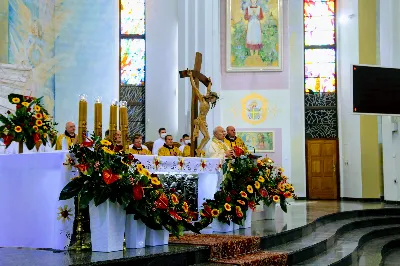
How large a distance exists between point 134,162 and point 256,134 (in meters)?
13.6

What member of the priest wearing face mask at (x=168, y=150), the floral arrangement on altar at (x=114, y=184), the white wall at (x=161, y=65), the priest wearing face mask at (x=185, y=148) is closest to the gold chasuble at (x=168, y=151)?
the priest wearing face mask at (x=168, y=150)

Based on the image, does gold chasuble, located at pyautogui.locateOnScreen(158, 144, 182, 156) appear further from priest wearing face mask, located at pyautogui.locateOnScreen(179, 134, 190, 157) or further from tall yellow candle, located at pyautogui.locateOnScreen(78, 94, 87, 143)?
tall yellow candle, located at pyautogui.locateOnScreen(78, 94, 87, 143)

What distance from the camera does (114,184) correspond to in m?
5.50

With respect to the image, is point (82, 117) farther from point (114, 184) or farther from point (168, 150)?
point (168, 150)

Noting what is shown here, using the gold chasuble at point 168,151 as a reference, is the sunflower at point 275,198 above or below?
below

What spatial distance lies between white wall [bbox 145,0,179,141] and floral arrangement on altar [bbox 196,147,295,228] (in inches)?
434

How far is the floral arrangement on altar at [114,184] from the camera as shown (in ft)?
17.8

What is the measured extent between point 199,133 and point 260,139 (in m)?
Answer: 3.62

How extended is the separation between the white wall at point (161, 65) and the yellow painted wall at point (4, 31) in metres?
7.26

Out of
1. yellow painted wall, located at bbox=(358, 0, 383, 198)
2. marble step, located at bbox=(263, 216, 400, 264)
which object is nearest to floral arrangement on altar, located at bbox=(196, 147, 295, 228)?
marble step, located at bbox=(263, 216, 400, 264)

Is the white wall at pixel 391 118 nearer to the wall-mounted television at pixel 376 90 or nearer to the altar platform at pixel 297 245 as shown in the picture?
the wall-mounted television at pixel 376 90

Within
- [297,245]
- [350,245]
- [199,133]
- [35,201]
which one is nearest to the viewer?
[35,201]

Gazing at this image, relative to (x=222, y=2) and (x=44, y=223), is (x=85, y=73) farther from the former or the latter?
(x=44, y=223)

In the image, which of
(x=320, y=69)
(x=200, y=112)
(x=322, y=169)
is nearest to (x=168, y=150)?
(x=200, y=112)
